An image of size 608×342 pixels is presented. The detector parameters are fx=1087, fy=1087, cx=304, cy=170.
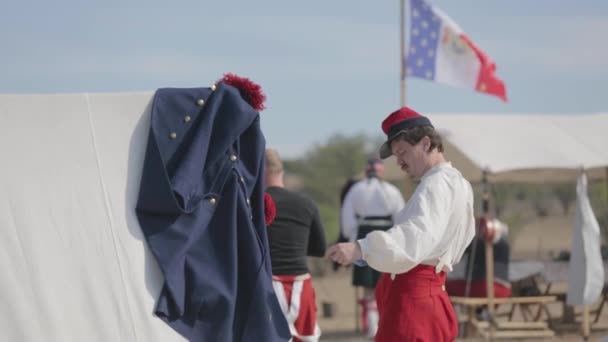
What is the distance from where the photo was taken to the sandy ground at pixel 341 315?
11570mm

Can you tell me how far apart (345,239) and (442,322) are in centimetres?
653

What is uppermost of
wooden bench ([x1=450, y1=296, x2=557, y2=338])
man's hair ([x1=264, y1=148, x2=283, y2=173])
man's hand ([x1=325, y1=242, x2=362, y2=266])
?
man's hair ([x1=264, y1=148, x2=283, y2=173])

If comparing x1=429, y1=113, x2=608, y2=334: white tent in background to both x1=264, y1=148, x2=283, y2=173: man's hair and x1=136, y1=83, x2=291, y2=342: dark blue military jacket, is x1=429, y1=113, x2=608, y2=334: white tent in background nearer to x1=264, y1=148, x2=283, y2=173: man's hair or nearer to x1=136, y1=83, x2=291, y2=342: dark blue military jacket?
x1=264, y1=148, x2=283, y2=173: man's hair

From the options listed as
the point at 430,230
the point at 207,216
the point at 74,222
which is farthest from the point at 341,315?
the point at 74,222

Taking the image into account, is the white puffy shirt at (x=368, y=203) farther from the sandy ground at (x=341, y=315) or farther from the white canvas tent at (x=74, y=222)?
the white canvas tent at (x=74, y=222)

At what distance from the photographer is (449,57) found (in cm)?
1241

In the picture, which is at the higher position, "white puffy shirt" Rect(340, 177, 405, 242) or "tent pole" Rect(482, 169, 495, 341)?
"white puffy shirt" Rect(340, 177, 405, 242)

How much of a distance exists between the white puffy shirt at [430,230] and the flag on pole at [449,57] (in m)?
7.43

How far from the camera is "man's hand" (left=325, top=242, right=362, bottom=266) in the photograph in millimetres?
4609

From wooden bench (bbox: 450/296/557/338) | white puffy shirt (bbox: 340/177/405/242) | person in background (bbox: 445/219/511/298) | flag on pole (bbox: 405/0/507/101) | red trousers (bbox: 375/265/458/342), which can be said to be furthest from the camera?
flag on pole (bbox: 405/0/507/101)

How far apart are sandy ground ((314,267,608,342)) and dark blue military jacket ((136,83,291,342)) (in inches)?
136

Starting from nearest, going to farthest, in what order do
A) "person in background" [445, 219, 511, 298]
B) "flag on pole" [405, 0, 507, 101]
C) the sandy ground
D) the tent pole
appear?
the tent pole → "person in background" [445, 219, 511, 298] → the sandy ground → "flag on pole" [405, 0, 507, 101]

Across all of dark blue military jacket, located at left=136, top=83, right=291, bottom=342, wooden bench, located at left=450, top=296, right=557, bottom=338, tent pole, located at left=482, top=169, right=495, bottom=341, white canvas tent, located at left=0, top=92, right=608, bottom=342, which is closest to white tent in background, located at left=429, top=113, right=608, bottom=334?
tent pole, located at left=482, top=169, right=495, bottom=341

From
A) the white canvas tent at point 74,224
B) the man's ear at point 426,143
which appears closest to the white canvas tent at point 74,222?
the white canvas tent at point 74,224
